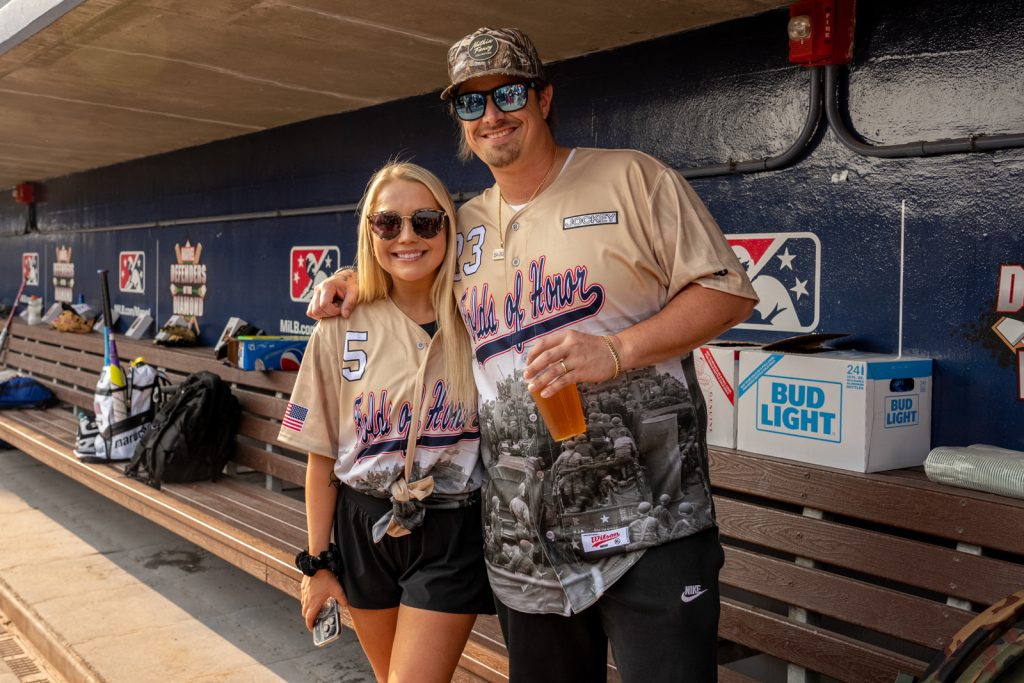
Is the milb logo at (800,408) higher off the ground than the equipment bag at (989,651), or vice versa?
the milb logo at (800,408)

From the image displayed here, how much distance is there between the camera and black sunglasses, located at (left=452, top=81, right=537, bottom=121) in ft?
6.24

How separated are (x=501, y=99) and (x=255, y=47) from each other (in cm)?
255

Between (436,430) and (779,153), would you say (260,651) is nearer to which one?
(436,430)

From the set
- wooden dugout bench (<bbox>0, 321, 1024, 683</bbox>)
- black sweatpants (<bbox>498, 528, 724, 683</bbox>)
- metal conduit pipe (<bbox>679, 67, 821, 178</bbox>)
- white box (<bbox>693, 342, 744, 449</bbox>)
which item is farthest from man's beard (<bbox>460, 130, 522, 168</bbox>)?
metal conduit pipe (<bbox>679, 67, 821, 178</bbox>)

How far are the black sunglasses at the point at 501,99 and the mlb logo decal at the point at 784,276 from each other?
1638 millimetres

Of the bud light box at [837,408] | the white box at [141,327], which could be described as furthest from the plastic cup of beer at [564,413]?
the white box at [141,327]

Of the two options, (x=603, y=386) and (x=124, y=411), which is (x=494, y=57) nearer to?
(x=603, y=386)

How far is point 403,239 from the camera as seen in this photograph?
85.0 inches

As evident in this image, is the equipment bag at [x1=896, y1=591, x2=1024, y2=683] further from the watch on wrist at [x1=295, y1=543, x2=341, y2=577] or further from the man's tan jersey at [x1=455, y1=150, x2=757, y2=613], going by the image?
the watch on wrist at [x1=295, y1=543, x2=341, y2=577]

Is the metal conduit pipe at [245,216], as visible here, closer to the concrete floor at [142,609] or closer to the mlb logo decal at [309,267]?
the mlb logo decal at [309,267]

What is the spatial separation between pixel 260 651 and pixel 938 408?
2789mm

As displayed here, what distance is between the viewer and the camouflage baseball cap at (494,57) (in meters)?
1.89

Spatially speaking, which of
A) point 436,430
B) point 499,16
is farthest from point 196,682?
point 499,16

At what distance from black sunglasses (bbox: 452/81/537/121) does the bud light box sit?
4.38 ft
